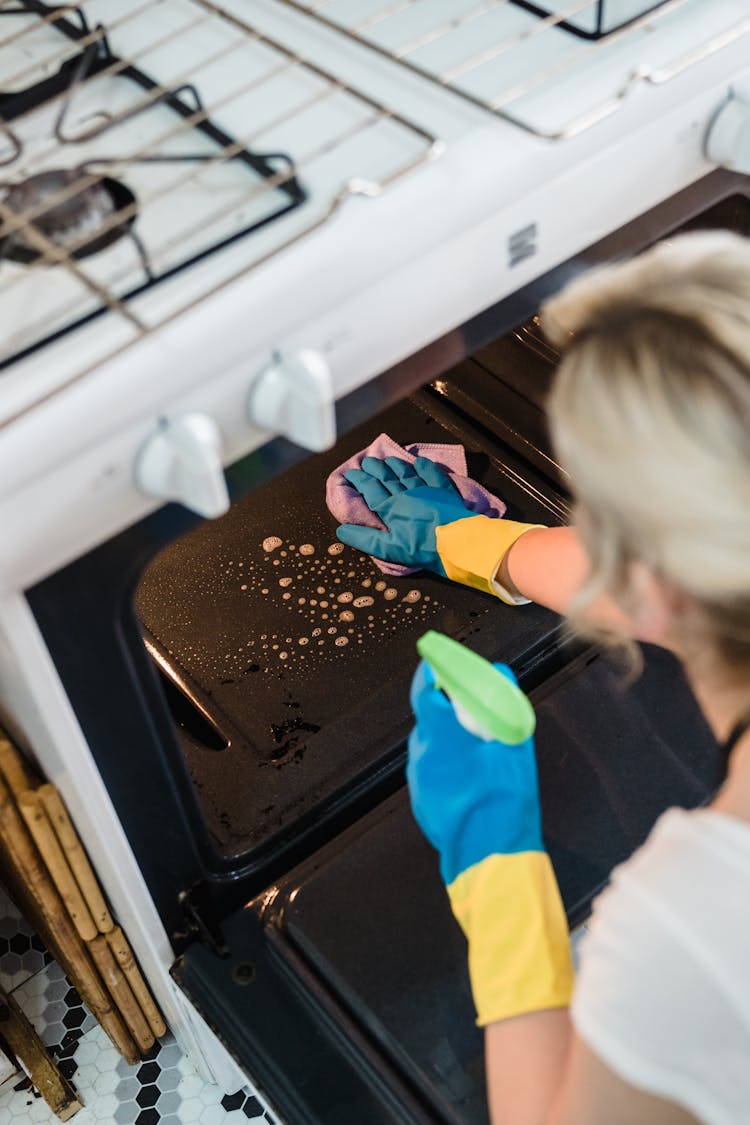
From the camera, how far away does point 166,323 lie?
2.21 feet

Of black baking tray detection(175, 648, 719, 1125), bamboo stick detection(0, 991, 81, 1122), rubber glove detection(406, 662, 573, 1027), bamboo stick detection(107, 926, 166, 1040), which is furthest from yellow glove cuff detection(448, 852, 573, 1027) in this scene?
bamboo stick detection(0, 991, 81, 1122)

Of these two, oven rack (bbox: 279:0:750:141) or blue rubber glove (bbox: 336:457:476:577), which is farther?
blue rubber glove (bbox: 336:457:476:577)

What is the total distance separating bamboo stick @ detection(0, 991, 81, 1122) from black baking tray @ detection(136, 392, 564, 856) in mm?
336

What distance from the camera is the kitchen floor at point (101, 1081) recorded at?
1345 mm

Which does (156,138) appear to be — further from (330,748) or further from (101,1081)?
(101,1081)

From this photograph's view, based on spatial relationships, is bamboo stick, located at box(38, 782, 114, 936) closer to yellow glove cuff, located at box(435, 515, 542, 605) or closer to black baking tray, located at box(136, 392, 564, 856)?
black baking tray, located at box(136, 392, 564, 856)

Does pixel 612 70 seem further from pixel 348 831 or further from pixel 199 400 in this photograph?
pixel 348 831

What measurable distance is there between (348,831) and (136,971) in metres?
0.25

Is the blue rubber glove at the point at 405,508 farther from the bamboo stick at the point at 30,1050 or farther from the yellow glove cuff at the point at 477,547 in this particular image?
the bamboo stick at the point at 30,1050

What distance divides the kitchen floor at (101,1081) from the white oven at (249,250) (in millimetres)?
359

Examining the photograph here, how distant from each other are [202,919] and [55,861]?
0.16 meters

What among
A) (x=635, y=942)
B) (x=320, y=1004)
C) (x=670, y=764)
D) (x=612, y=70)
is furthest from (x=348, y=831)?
(x=612, y=70)

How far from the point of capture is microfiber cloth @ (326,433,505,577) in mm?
1417

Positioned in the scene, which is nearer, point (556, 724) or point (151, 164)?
point (151, 164)
